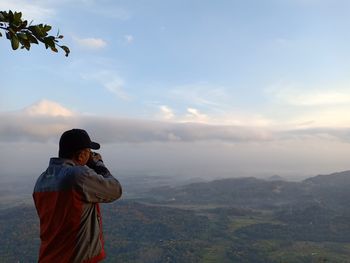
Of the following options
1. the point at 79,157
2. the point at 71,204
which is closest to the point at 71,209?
the point at 71,204

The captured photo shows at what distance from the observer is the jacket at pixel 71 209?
471 cm

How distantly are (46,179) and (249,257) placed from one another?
173 meters

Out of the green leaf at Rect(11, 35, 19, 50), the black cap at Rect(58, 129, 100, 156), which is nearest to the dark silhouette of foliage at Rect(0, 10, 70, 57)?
the green leaf at Rect(11, 35, 19, 50)

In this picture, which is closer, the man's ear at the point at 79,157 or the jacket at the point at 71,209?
the jacket at the point at 71,209

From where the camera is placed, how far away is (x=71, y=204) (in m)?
4.71

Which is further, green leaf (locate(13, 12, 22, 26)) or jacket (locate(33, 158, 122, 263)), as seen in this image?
jacket (locate(33, 158, 122, 263))

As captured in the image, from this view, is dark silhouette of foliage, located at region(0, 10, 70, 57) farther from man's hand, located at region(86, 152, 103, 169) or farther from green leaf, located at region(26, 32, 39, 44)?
man's hand, located at region(86, 152, 103, 169)

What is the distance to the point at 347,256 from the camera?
165 m

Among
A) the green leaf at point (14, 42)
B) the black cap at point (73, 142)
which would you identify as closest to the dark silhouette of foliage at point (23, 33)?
the green leaf at point (14, 42)

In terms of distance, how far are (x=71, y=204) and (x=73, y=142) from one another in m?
0.85

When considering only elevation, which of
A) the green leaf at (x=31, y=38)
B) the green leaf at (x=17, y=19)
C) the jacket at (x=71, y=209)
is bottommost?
the jacket at (x=71, y=209)

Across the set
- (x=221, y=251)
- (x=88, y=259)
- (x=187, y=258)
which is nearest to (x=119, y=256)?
(x=187, y=258)

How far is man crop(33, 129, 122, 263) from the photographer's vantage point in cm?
472

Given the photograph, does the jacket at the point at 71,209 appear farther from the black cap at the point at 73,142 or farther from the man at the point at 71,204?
the black cap at the point at 73,142
